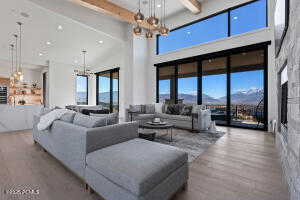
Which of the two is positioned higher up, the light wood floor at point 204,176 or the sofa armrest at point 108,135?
the sofa armrest at point 108,135

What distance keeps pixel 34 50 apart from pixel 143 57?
5.25m

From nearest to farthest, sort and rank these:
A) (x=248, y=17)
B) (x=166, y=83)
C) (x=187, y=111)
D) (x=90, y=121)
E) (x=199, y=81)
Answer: (x=90, y=121) < (x=187, y=111) < (x=248, y=17) < (x=199, y=81) < (x=166, y=83)

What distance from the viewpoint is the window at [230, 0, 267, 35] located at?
15.8 ft

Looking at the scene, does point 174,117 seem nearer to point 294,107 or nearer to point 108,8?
point 294,107

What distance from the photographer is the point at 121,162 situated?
136cm

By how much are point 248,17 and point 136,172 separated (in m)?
6.24

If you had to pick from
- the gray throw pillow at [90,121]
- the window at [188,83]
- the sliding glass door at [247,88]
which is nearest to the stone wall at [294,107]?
the gray throw pillow at [90,121]

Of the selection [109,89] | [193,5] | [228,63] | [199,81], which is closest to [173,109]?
[199,81]

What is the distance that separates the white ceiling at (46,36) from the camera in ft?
16.4

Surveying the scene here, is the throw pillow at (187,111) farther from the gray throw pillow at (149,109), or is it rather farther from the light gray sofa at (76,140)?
the light gray sofa at (76,140)

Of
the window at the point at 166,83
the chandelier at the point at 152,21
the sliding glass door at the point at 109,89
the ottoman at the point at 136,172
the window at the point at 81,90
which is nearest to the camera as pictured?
the ottoman at the point at 136,172

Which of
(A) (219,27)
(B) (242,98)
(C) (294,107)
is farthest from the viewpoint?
(A) (219,27)

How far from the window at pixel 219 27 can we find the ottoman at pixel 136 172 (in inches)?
216

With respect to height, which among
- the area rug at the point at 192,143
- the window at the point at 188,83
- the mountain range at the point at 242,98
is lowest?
the area rug at the point at 192,143
